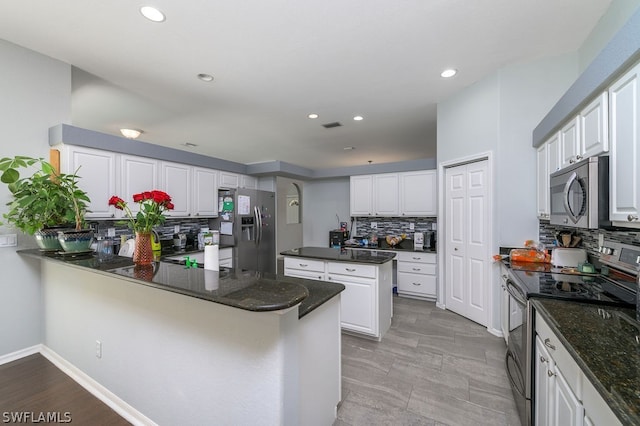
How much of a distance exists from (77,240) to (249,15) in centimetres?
220

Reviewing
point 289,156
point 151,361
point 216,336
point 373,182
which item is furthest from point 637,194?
point 289,156

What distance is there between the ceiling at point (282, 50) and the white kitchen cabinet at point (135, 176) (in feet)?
2.62

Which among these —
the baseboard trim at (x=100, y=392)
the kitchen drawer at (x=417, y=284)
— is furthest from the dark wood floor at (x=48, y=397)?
the kitchen drawer at (x=417, y=284)

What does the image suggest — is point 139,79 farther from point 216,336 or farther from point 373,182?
point 373,182

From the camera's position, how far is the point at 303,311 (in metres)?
1.29

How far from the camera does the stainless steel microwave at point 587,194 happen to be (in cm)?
154

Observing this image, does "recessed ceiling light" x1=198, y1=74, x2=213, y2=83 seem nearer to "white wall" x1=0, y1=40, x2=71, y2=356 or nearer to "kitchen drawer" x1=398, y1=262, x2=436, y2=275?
"white wall" x1=0, y1=40, x2=71, y2=356

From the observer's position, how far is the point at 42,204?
209cm

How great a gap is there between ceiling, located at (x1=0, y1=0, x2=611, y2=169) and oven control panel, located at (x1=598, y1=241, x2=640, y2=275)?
6.05 ft

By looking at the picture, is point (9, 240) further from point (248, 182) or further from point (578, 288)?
point (578, 288)

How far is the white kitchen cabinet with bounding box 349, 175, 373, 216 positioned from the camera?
5.14m

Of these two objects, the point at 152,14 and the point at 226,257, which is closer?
the point at 152,14

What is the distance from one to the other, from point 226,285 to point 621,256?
2.55 m

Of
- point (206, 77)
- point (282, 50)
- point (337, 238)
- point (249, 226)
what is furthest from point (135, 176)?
point (337, 238)
